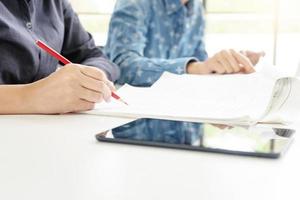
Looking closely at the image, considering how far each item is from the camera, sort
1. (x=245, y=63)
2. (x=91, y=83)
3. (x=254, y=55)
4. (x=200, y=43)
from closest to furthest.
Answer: (x=91, y=83)
(x=245, y=63)
(x=254, y=55)
(x=200, y=43)

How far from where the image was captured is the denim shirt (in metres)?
1.36

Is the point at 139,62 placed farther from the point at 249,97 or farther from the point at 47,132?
the point at 47,132

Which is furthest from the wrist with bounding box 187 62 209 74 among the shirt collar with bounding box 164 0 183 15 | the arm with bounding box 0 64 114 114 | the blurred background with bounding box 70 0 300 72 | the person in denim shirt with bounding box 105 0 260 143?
the blurred background with bounding box 70 0 300 72

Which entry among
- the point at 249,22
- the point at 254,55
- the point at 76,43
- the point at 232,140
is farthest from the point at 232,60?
the point at 249,22

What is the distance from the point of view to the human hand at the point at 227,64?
1265 millimetres

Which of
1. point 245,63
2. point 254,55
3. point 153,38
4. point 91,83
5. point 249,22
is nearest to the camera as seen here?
point 91,83

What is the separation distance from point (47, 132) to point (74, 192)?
0.26m

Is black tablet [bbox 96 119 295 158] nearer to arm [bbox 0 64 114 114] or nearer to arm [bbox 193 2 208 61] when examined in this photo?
arm [bbox 0 64 114 114]

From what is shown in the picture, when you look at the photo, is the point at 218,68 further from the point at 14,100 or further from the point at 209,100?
the point at 14,100

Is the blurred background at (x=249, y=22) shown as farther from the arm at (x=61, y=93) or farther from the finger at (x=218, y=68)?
the arm at (x=61, y=93)

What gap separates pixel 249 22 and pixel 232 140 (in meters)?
3.19

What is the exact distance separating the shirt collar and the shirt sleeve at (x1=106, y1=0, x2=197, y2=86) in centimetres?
9

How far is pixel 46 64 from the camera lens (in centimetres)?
116

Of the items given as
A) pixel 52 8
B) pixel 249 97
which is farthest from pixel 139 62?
pixel 249 97
